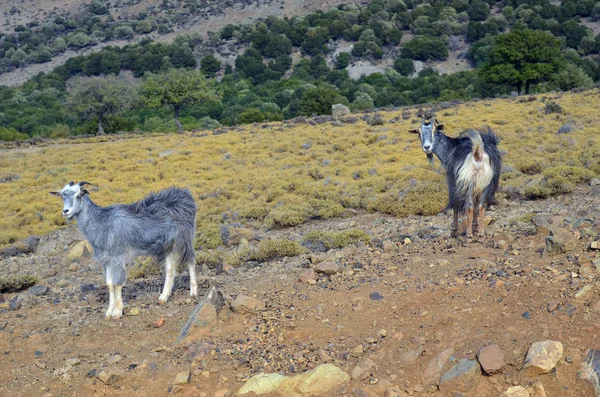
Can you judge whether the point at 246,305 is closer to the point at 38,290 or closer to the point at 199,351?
the point at 199,351

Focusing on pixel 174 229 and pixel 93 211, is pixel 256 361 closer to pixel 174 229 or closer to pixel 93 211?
pixel 174 229

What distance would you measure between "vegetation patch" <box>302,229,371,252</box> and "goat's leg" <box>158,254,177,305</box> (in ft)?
12.4

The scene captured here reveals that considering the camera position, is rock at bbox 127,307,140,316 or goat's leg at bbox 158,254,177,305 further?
goat's leg at bbox 158,254,177,305

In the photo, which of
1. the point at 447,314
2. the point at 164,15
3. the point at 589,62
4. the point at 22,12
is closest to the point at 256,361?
the point at 447,314

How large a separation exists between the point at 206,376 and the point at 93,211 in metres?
3.78

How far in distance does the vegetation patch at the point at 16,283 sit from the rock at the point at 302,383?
22.4ft

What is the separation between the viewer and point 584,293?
7.07 meters

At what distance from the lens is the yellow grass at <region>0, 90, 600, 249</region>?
1717cm

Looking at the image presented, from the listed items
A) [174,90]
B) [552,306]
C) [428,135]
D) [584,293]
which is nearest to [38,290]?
[428,135]

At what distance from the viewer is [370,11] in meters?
123

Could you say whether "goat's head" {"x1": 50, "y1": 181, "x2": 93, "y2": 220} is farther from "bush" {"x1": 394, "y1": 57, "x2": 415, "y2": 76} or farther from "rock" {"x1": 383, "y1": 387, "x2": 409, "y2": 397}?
"bush" {"x1": 394, "y1": 57, "x2": 415, "y2": 76}

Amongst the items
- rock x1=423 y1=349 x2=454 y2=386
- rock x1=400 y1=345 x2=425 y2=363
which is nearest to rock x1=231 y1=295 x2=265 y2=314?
rock x1=400 y1=345 x2=425 y2=363

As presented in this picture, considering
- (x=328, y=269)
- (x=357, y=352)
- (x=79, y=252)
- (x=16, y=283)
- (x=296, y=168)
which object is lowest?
(x=296, y=168)

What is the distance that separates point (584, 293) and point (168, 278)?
6.06m
